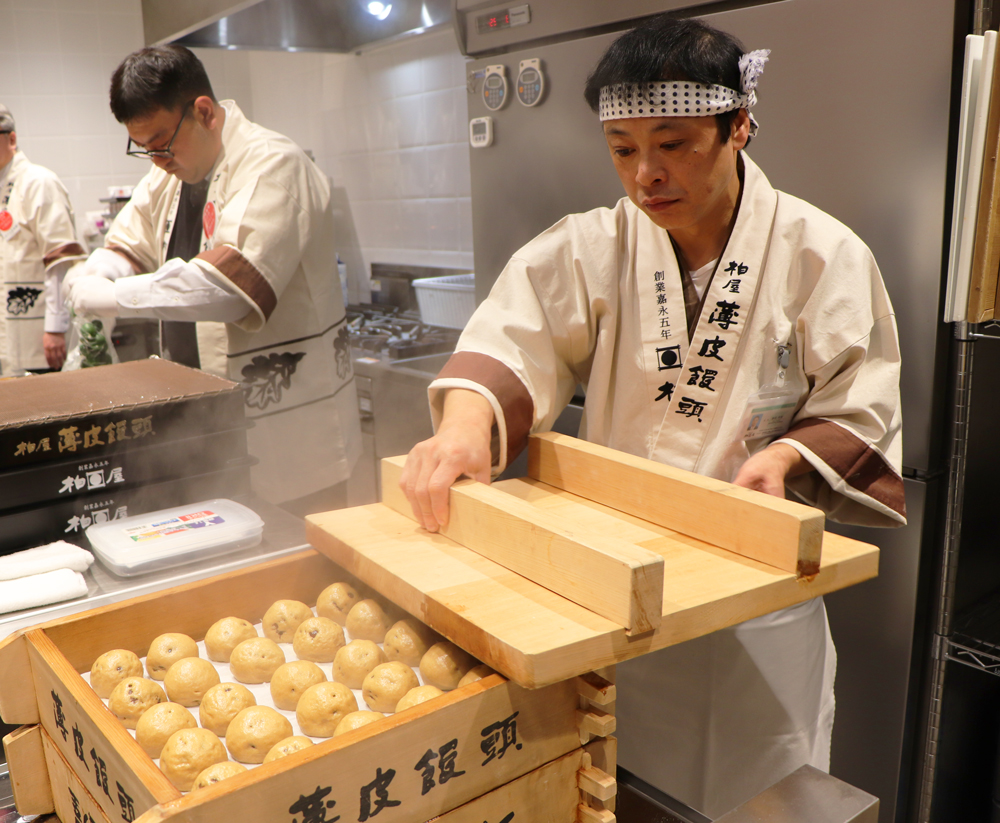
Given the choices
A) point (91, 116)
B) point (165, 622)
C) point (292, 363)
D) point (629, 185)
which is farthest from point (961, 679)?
point (91, 116)

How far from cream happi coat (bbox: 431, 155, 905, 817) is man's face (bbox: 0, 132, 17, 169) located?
3280 millimetres

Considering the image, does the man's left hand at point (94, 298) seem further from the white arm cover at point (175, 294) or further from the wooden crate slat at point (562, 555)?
the wooden crate slat at point (562, 555)

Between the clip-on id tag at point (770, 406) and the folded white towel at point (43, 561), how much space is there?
1.11 m

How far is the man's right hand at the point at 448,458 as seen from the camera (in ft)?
3.33

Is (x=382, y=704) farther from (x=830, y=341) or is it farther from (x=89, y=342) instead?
(x=89, y=342)

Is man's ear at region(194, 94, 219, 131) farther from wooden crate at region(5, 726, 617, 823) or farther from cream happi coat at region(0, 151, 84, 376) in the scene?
wooden crate at region(5, 726, 617, 823)

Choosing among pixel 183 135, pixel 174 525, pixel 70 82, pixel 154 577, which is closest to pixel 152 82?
pixel 183 135

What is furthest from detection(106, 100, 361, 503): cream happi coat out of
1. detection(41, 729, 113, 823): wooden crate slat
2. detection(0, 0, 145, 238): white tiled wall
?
detection(0, 0, 145, 238): white tiled wall

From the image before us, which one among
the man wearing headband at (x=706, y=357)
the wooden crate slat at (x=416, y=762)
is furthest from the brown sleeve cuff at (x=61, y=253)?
the wooden crate slat at (x=416, y=762)

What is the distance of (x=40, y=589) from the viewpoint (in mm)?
1283

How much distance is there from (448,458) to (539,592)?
278mm

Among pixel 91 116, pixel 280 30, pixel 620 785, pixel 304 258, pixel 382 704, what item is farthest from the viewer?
pixel 91 116

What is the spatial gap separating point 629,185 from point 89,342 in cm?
194

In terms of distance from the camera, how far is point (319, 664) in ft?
3.21
